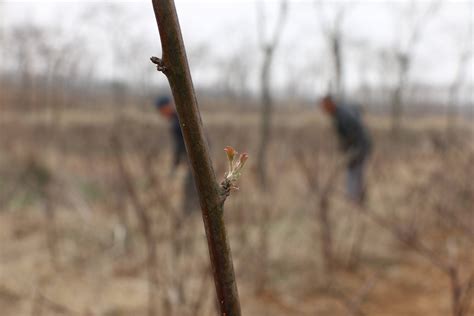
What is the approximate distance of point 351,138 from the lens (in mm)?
5277

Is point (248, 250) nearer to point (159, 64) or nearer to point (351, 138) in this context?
point (351, 138)

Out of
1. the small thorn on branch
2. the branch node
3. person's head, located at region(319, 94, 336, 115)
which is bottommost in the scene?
the branch node

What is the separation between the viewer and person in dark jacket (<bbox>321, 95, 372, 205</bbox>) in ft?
17.0

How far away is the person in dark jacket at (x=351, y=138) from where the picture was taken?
5172 mm

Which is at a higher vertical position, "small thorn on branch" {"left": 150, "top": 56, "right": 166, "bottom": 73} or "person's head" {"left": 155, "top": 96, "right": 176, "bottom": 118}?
"person's head" {"left": 155, "top": 96, "right": 176, "bottom": 118}

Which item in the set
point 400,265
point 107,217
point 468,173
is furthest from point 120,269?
point 468,173

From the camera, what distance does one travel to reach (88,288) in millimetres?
3781

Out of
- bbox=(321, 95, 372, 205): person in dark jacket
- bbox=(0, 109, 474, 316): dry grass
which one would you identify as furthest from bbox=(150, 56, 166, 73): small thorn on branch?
bbox=(321, 95, 372, 205): person in dark jacket

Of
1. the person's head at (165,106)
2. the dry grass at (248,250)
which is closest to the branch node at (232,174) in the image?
the dry grass at (248,250)

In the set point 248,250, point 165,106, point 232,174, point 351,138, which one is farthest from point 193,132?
point 351,138

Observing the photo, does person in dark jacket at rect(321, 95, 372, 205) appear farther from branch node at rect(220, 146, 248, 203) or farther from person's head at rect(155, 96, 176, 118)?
branch node at rect(220, 146, 248, 203)

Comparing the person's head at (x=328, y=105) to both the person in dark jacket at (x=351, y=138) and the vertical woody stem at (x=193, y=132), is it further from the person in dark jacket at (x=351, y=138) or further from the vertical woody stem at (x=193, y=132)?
the vertical woody stem at (x=193, y=132)

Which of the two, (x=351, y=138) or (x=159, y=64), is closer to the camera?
(x=159, y=64)

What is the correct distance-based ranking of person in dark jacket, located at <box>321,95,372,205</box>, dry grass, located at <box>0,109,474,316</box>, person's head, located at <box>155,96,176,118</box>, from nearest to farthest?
dry grass, located at <box>0,109,474,316</box> < person's head, located at <box>155,96,176,118</box> < person in dark jacket, located at <box>321,95,372,205</box>
